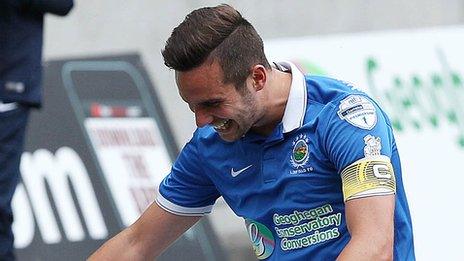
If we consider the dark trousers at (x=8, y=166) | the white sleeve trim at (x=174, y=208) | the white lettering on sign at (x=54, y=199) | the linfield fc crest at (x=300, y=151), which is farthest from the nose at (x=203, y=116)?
the white lettering on sign at (x=54, y=199)

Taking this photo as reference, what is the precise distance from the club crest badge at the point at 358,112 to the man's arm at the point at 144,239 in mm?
659

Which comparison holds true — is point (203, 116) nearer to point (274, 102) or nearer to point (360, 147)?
point (274, 102)

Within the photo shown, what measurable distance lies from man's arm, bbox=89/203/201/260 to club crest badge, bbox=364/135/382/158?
0.72 metres

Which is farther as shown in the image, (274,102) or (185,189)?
(185,189)

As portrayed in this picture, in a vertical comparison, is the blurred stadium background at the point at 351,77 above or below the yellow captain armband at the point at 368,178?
below

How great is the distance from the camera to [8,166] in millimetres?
3887

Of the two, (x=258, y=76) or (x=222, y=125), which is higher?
(x=258, y=76)

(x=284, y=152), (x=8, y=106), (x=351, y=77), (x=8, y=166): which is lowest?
(x=351, y=77)

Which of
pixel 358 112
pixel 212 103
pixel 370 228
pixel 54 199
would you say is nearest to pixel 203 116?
pixel 212 103

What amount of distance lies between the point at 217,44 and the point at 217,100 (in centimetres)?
14

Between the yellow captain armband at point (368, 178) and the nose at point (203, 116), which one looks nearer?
the yellow captain armband at point (368, 178)

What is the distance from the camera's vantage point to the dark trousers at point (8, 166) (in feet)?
12.7

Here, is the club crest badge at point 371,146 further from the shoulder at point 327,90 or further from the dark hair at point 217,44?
the dark hair at point 217,44

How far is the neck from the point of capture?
343 cm
